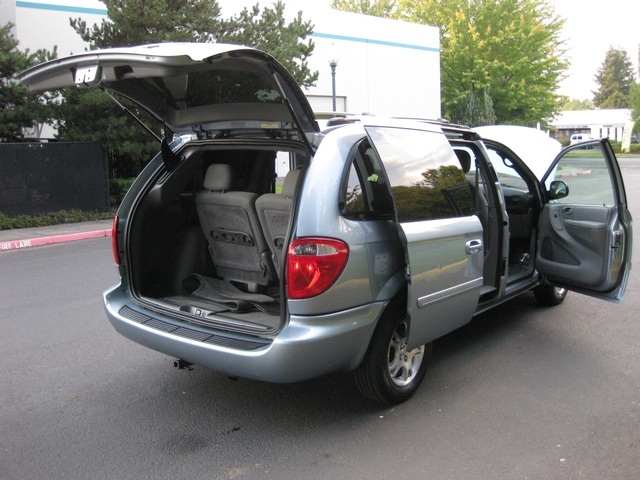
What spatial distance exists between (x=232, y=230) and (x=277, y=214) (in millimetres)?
511

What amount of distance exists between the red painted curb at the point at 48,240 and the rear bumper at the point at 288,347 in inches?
357

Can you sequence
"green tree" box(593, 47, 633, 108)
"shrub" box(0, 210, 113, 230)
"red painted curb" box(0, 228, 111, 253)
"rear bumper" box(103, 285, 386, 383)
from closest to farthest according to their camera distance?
"rear bumper" box(103, 285, 386, 383) → "red painted curb" box(0, 228, 111, 253) → "shrub" box(0, 210, 113, 230) → "green tree" box(593, 47, 633, 108)

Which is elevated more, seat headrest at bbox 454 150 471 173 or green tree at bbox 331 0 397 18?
green tree at bbox 331 0 397 18

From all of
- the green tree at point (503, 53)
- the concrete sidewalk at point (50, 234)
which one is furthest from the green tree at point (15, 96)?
the green tree at point (503, 53)

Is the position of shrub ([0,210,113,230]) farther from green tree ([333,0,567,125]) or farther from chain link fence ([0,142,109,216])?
green tree ([333,0,567,125])

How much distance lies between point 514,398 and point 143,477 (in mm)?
2423

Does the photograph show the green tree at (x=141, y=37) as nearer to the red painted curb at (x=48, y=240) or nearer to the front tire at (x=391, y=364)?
the red painted curb at (x=48, y=240)

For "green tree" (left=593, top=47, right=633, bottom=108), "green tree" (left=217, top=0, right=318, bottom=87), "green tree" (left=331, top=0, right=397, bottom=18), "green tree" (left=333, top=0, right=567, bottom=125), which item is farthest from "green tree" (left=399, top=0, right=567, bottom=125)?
"green tree" (left=593, top=47, right=633, bottom=108)

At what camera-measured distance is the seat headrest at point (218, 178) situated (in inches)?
176

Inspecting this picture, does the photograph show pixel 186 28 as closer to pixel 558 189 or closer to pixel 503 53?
pixel 558 189

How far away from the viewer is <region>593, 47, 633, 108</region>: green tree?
81688mm

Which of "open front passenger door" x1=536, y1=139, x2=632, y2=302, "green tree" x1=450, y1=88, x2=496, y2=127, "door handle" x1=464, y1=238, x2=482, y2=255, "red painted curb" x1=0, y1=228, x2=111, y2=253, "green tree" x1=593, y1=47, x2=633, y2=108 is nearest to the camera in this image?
"door handle" x1=464, y1=238, x2=482, y2=255

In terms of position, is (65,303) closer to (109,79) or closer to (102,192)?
(109,79)

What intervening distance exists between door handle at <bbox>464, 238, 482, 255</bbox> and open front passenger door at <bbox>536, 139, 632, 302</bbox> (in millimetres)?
1234
